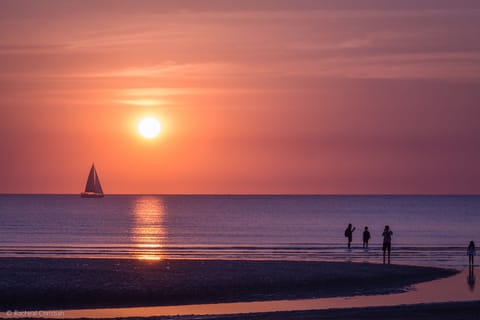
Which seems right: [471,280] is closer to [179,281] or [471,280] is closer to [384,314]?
[384,314]

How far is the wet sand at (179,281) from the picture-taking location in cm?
3394

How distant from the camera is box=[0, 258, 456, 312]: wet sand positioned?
33.9 meters

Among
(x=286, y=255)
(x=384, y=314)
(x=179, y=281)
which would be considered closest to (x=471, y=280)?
(x=384, y=314)

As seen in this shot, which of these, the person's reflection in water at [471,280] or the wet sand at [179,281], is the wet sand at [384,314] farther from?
the person's reflection in water at [471,280]

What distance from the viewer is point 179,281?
3825cm

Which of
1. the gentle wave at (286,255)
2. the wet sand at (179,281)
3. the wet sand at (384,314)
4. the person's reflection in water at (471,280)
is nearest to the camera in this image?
the wet sand at (384,314)

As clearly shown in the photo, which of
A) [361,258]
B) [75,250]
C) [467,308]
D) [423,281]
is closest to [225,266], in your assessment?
[423,281]

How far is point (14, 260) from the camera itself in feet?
150

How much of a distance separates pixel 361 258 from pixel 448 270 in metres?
10.2

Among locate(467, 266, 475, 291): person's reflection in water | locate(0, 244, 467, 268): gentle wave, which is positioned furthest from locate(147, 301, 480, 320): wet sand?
locate(0, 244, 467, 268): gentle wave

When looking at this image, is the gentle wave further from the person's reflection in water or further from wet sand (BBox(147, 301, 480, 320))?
wet sand (BBox(147, 301, 480, 320))

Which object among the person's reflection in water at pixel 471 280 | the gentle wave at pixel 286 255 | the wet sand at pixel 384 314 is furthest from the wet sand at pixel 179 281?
the gentle wave at pixel 286 255

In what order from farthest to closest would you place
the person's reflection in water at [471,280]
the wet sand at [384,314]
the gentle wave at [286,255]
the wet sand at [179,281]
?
the gentle wave at [286,255], the person's reflection in water at [471,280], the wet sand at [179,281], the wet sand at [384,314]

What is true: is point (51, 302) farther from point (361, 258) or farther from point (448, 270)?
point (361, 258)
